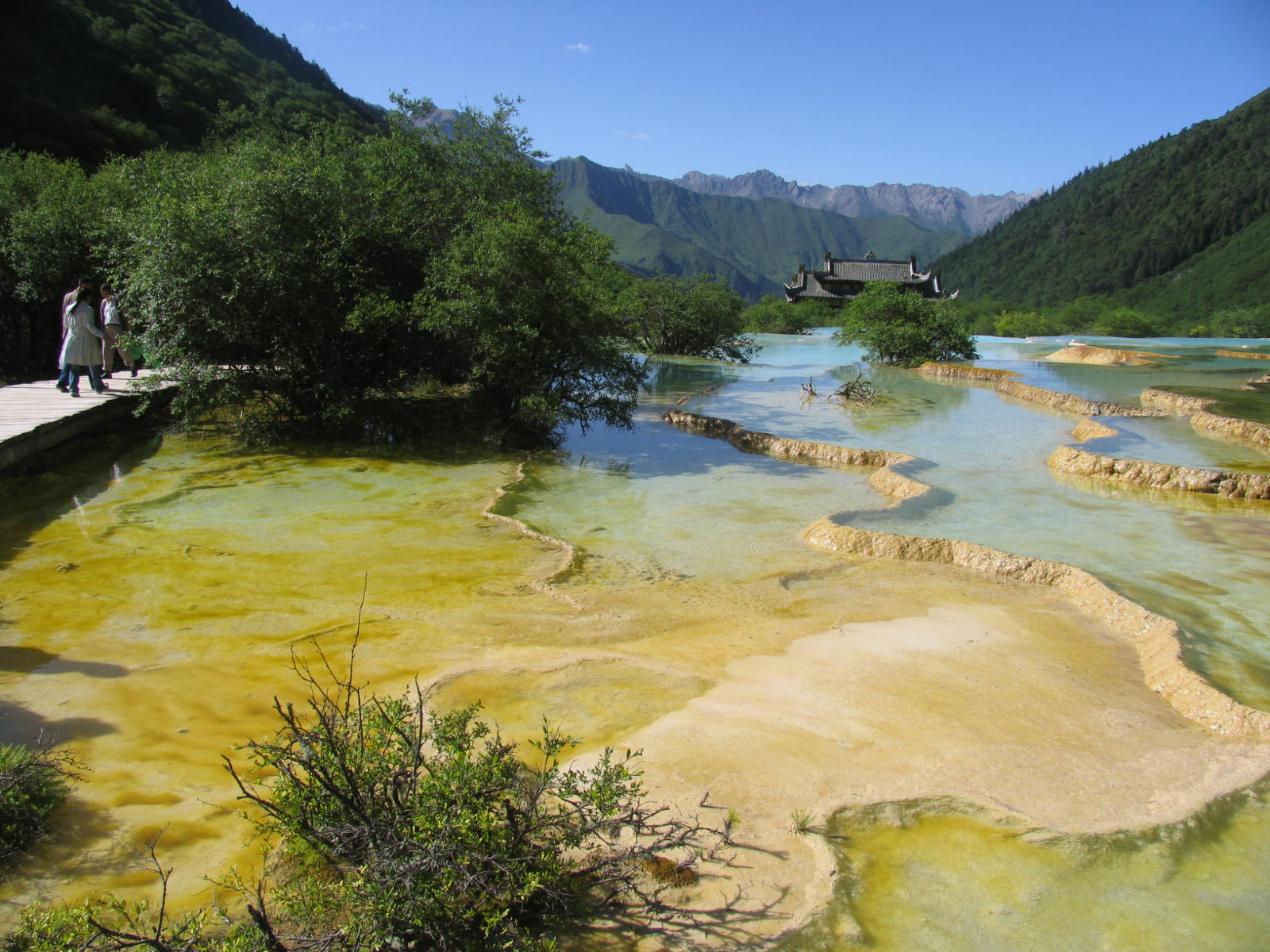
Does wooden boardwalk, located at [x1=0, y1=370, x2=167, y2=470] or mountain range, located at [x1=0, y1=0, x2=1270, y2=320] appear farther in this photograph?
mountain range, located at [x1=0, y1=0, x2=1270, y2=320]

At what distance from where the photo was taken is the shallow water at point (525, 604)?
3.29 metres

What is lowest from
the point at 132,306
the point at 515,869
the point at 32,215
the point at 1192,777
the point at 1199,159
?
the point at 1192,777

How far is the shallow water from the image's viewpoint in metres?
3.29

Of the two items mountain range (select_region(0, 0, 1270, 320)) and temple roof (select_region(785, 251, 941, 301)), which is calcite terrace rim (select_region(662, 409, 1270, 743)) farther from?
temple roof (select_region(785, 251, 941, 301))

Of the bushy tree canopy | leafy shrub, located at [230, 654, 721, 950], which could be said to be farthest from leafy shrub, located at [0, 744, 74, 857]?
the bushy tree canopy

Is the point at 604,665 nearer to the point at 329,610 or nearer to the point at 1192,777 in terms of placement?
the point at 329,610

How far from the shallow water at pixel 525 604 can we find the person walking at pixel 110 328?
2.20 metres

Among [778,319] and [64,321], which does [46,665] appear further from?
[778,319]

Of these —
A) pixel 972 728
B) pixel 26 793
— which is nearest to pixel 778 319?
pixel 972 728

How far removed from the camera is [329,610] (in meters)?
5.86

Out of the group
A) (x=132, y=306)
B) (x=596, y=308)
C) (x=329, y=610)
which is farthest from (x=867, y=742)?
(x=132, y=306)

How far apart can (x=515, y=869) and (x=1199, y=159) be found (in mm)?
106310

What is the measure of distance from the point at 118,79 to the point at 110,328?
29143 mm

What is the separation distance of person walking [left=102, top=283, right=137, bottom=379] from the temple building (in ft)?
187
